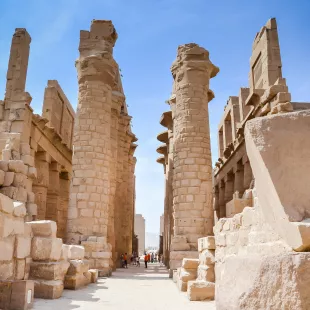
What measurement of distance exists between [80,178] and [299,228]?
420 inches

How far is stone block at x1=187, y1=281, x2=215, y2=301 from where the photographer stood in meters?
6.41

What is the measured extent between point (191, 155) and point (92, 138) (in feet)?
11.9

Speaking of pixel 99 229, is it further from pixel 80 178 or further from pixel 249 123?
pixel 249 123

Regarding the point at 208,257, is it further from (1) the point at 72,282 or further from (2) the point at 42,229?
(2) the point at 42,229

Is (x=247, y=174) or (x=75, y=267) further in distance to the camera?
(x=247, y=174)

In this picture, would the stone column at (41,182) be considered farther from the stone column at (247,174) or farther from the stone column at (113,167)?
the stone column at (247,174)

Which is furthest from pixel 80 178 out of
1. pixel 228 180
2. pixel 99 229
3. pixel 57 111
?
pixel 228 180

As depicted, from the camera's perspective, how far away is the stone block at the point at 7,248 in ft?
15.2

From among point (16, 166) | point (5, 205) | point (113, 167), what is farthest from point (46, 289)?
point (113, 167)

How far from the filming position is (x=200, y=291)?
644 cm

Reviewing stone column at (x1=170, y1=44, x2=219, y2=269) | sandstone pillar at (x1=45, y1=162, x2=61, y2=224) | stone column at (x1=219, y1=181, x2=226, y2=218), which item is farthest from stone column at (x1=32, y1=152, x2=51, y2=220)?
stone column at (x1=219, y1=181, x2=226, y2=218)

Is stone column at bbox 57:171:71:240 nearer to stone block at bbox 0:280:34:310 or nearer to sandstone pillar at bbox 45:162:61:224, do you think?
sandstone pillar at bbox 45:162:61:224

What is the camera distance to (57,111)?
1927 centimetres

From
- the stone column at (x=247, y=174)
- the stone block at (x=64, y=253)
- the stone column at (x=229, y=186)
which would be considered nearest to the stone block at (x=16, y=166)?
the stone block at (x=64, y=253)
